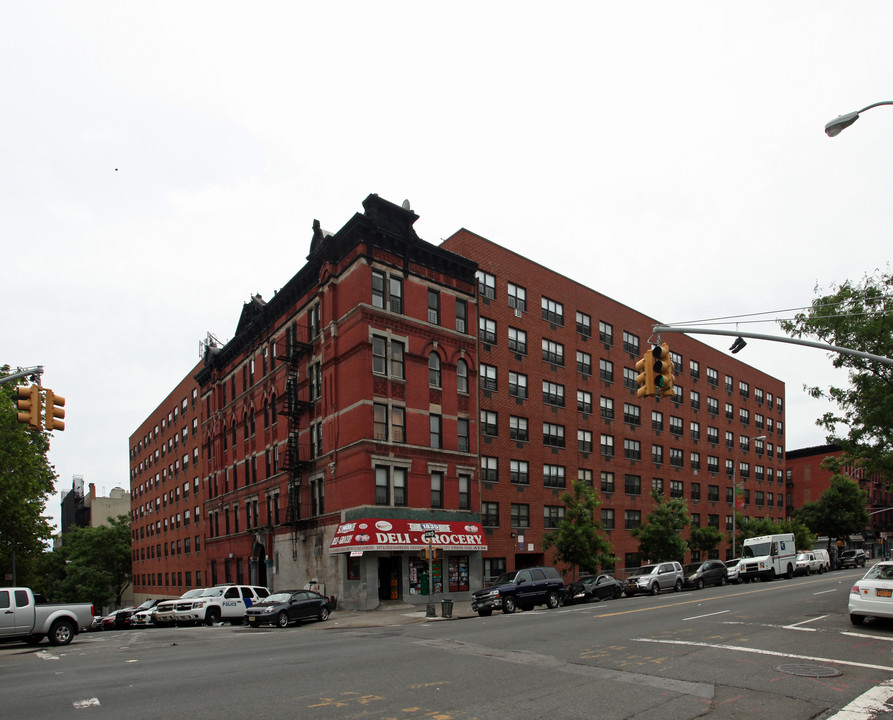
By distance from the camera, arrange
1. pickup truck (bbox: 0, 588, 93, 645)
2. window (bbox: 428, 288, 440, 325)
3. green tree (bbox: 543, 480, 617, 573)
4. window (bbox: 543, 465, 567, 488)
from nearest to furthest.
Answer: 1. pickup truck (bbox: 0, 588, 93, 645)
2. green tree (bbox: 543, 480, 617, 573)
3. window (bbox: 428, 288, 440, 325)
4. window (bbox: 543, 465, 567, 488)

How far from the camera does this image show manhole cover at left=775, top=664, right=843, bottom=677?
1220cm

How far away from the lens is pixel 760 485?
75.9 m

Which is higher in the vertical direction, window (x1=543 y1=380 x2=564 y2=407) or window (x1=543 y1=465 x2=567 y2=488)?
window (x1=543 y1=380 x2=564 y2=407)

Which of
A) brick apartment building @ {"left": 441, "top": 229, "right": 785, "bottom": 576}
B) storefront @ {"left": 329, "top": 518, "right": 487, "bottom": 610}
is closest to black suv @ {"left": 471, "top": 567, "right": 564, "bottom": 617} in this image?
storefront @ {"left": 329, "top": 518, "right": 487, "bottom": 610}

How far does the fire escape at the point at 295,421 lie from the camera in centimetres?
4134

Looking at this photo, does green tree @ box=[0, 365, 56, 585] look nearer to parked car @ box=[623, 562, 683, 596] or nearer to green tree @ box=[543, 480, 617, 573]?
green tree @ box=[543, 480, 617, 573]

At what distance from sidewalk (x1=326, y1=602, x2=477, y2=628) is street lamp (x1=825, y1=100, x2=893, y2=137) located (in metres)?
21.3

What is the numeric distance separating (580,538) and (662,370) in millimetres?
25825

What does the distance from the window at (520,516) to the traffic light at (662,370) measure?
29.4 metres

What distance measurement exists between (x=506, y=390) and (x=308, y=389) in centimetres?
1194

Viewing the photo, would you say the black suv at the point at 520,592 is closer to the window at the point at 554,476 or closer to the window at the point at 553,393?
the window at the point at 554,476

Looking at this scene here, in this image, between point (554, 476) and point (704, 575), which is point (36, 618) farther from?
point (704, 575)

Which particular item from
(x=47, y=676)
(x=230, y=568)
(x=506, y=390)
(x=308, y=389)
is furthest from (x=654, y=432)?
(x=47, y=676)

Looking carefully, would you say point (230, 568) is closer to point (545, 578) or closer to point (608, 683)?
point (545, 578)
